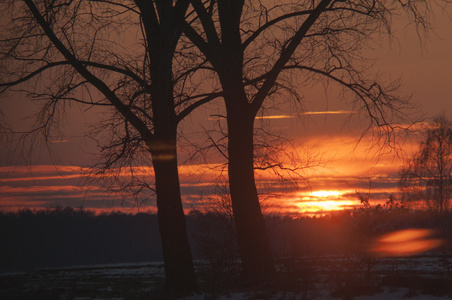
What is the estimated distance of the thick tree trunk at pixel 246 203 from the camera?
1327cm

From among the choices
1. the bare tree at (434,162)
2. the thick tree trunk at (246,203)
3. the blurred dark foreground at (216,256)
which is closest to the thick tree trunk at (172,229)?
the blurred dark foreground at (216,256)

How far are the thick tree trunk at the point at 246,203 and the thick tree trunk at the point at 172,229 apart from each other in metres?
2.09

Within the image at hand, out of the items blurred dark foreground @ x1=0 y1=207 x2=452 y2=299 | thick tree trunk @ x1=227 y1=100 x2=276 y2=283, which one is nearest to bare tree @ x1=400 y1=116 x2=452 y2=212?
blurred dark foreground @ x1=0 y1=207 x2=452 y2=299

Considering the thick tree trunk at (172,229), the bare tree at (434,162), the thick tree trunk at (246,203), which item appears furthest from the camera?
the bare tree at (434,162)

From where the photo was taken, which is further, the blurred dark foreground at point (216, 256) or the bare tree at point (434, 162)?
the bare tree at point (434, 162)

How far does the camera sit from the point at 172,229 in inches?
450

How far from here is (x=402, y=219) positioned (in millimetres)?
47562

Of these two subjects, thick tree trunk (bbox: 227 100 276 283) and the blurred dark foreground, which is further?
thick tree trunk (bbox: 227 100 276 283)

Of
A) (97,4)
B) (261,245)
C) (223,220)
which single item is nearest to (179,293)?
(261,245)

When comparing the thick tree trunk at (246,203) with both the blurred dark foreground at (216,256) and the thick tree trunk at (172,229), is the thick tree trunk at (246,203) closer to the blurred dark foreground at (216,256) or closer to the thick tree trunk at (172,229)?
the blurred dark foreground at (216,256)

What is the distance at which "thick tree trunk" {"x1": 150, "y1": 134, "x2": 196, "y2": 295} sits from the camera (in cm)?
1143

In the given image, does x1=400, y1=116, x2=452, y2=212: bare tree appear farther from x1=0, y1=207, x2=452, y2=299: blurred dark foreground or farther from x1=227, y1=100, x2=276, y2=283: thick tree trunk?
x1=227, y1=100, x2=276, y2=283: thick tree trunk

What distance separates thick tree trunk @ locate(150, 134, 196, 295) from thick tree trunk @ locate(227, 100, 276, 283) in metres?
2.09

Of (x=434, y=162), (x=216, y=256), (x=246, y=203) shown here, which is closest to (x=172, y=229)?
(x=216, y=256)
